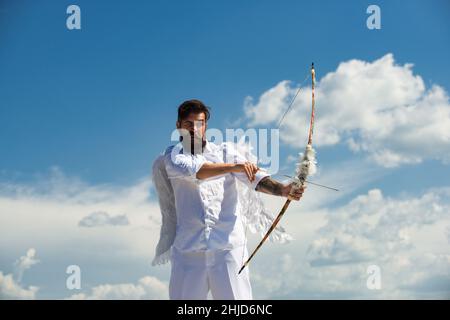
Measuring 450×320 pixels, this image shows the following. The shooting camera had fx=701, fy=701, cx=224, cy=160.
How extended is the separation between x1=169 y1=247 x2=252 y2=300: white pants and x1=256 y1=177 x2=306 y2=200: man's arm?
576 millimetres

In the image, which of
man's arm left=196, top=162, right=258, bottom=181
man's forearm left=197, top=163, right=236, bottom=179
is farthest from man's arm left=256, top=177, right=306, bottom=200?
man's forearm left=197, top=163, right=236, bottom=179

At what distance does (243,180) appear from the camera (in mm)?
6066

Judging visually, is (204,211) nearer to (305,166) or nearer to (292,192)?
(292,192)

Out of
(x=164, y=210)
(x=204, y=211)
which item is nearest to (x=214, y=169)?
(x=204, y=211)

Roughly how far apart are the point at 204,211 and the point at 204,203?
0.23ft

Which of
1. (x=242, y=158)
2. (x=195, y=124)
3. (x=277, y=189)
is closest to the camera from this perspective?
(x=277, y=189)

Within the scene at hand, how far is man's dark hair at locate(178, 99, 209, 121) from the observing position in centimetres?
618

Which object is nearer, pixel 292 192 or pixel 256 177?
pixel 292 192

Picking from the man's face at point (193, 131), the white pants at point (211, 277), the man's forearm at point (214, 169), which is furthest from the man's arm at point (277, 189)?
the man's face at point (193, 131)

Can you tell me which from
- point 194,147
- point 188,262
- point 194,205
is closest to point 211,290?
point 188,262

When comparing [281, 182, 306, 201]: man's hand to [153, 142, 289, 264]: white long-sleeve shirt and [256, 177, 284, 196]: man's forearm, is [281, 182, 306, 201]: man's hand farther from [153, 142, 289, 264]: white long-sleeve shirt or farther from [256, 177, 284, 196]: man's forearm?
[153, 142, 289, 264]: white long-sleeve shirt

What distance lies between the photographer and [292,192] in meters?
5.85

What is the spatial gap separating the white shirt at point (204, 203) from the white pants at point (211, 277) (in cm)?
8
